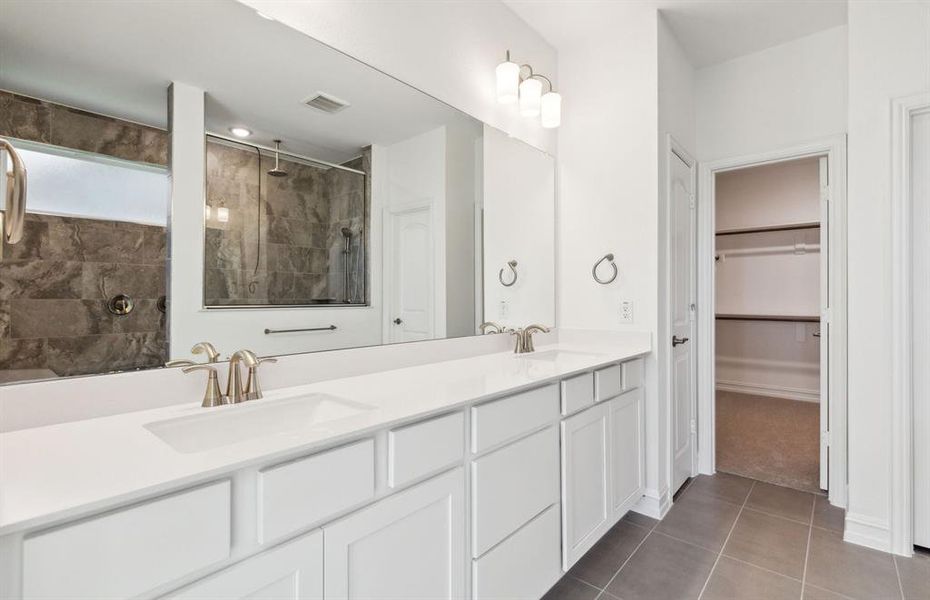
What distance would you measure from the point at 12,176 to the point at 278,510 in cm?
88

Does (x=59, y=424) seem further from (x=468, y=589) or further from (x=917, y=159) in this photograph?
(x=917, y=159)

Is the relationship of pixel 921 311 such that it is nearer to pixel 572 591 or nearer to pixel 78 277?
pixel 572 591

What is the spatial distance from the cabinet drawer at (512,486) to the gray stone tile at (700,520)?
101cm

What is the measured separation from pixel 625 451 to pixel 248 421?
1.71 metres

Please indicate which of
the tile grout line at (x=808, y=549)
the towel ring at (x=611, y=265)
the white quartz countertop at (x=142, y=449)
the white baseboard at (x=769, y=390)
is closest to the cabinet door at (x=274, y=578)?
the white quartz countertop at (x=142, y=449)

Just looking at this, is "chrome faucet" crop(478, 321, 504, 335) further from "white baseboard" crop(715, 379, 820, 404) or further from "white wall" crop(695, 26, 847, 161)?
"white baseboard" crop(715, 379, 820, 404)

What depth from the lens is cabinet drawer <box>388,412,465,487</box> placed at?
3.51 ft

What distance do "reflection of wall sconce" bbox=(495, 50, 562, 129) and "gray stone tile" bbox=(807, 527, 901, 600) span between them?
8.07ft

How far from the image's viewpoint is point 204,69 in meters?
1.28

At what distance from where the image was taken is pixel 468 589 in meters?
1.27

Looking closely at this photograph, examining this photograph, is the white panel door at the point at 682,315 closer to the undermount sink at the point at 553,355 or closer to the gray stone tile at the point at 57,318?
the undermount sink at the point at 553,355

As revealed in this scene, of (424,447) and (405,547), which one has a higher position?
(424,447)

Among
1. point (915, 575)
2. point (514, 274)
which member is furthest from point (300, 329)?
point (915, 575)

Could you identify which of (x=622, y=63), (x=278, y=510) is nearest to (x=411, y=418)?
(x=278, y=510)
